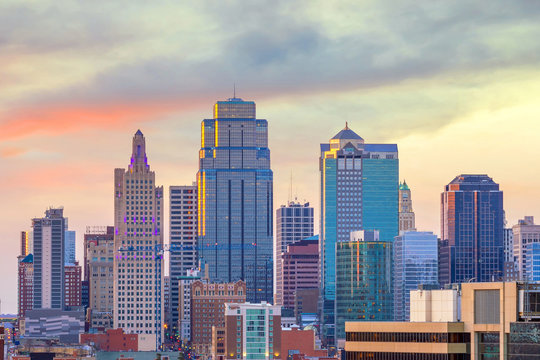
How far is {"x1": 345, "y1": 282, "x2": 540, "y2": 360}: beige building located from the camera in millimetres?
146750

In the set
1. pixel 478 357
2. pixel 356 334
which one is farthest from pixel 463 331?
pixel 356 334

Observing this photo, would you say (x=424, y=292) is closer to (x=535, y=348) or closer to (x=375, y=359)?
(x=375, y=359)

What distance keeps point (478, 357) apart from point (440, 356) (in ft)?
13.4

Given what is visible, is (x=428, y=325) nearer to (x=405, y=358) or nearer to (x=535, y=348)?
(x=405, y=358)

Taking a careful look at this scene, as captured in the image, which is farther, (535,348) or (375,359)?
(375,359)

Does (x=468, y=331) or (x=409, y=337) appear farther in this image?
(x=409, y=337)

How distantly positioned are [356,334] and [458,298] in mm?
12843

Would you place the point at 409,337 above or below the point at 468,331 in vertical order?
below

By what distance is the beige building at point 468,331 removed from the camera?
146750mm

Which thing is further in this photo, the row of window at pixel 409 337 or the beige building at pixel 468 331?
the row of window at pixel 409 337

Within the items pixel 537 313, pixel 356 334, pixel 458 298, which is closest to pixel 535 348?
pixel 537 313

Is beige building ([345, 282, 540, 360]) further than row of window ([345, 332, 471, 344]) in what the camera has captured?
No

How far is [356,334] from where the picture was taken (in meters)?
162

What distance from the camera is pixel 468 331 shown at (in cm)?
15312
